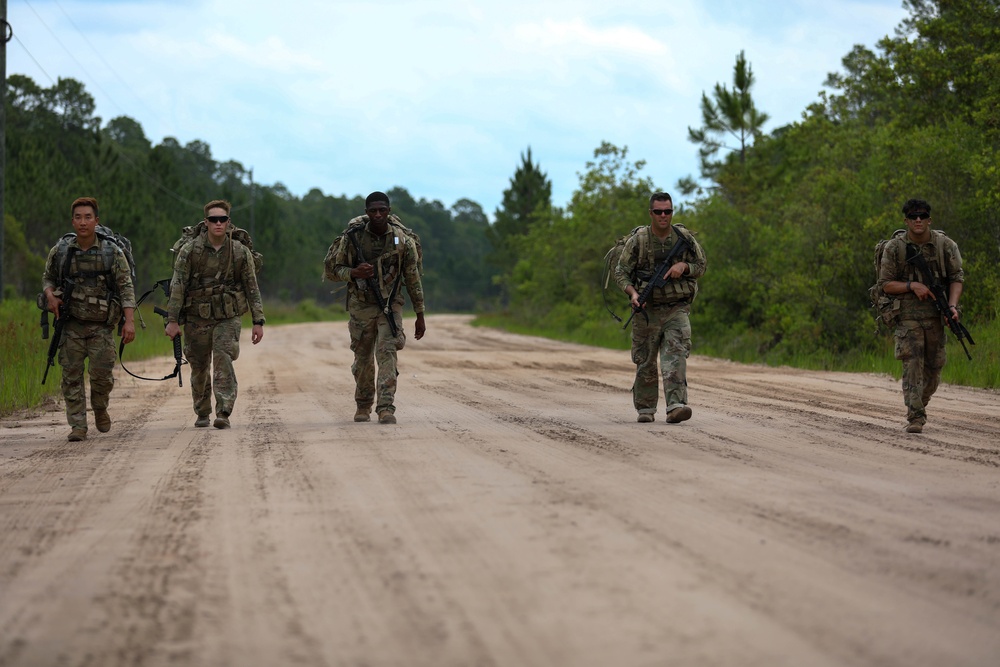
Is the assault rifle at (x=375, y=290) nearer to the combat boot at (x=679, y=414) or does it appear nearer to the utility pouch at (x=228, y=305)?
the utility pouch at (x=228, y=305)

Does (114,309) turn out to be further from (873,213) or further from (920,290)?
(873,213)

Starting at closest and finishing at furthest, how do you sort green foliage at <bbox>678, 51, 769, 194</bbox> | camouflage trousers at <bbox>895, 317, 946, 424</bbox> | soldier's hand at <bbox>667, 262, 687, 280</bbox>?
camouflage trousers at <bbox>895, 317, 946, 424</bbox>
soldier's hand at <bbox>667, 262, 687, 280</bbox>
green foliage at <bbox>678, 51, 769, 194</bbox>

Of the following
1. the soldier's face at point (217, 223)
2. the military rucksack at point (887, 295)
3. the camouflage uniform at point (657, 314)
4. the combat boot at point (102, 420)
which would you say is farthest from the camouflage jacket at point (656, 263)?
the combat boot at point (102, 420)

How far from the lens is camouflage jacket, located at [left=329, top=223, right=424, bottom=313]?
10750mm

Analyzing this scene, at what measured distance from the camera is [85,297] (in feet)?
32.2

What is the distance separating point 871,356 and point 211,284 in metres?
12.2

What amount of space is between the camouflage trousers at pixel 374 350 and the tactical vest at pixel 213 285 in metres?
1.05

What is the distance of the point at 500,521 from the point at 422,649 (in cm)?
198

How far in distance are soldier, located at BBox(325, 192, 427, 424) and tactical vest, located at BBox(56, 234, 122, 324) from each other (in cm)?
196

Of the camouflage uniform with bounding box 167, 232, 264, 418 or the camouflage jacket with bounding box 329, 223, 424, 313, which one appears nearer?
the camouflage uniform with bounding box 167, 232, 264, 418

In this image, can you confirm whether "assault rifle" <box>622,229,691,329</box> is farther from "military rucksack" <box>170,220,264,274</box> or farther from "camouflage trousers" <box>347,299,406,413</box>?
"military rucksack" <box>170,220,264,274</box>

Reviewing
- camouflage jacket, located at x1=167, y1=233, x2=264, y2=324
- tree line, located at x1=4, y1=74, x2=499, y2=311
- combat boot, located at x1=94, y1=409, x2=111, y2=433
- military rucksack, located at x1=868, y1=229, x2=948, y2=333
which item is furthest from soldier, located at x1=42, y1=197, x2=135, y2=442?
tree line, located at x1=4, y1=74, x2=499, y2=311

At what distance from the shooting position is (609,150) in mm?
44281

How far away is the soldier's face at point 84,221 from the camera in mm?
9703
